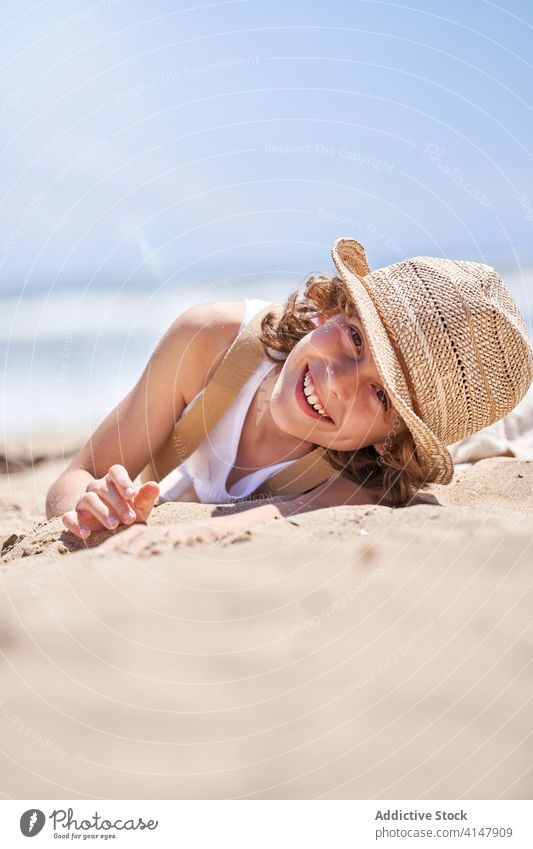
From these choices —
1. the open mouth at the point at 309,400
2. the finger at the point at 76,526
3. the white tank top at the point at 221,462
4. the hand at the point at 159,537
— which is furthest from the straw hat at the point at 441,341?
the finger at the point at 76,526

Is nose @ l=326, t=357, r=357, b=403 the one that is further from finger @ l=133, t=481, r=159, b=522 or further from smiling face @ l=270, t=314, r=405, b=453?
finger @ l=133, t=481, r=159, b=522

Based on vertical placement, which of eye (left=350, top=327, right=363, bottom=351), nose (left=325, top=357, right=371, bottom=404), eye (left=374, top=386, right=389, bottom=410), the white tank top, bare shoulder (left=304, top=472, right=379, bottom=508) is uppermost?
eye (left=350, top=327, right=363, bottom=351)

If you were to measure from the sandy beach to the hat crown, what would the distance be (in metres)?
0.83

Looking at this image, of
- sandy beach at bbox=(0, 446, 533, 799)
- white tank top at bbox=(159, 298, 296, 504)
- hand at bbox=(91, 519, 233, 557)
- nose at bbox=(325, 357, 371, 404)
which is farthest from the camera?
white tank top at bbox=(159, 298, 296, 504)

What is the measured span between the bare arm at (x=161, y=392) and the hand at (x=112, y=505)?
84 centimetres

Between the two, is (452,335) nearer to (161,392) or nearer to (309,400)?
(309,400)

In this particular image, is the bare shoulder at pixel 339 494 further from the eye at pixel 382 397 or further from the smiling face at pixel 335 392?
the eye at pixel 382 397

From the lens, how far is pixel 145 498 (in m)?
2.49

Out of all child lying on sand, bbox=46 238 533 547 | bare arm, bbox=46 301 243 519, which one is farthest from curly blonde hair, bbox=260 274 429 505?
bare arm, bbox=46 301 243 519

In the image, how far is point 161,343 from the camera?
3516 millimetres

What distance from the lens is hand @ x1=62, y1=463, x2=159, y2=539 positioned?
247 centimetres

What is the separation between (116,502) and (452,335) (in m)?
1.28

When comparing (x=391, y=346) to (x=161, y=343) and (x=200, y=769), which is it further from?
(x=200, y=769)

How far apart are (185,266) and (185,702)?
10.6m
